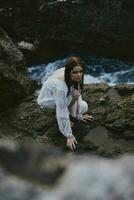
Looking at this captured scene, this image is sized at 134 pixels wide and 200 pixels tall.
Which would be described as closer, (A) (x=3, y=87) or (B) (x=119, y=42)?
(A) (x=3, y=87)

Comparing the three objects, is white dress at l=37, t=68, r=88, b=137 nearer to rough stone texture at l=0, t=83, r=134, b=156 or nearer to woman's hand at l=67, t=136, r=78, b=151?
woman's hand at l=67, t=136, r=78, b=151

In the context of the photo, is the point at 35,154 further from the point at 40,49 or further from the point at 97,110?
the point at 40,49

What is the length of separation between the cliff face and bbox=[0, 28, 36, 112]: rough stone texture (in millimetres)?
4053

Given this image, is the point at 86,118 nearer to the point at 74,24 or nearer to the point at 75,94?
the point at 75,94

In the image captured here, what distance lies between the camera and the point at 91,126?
728 centimetres

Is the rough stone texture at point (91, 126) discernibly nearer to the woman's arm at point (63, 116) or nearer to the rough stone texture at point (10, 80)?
the woman's arm at point (63, 116)

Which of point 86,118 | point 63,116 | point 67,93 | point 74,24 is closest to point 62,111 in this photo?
point 63,116

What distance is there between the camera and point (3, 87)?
8969 millimetres

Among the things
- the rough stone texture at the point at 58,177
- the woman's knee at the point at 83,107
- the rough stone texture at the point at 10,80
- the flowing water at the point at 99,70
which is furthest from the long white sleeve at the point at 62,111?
the flowing water at the point at 99,70

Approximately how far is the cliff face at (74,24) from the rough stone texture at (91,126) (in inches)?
223

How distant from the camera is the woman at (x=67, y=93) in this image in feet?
21.5

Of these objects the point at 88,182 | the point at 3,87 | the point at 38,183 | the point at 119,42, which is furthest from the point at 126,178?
the point at 119,42

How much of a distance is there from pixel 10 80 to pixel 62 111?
2.49 m

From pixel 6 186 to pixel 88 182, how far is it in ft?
0.74
